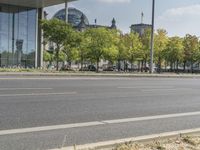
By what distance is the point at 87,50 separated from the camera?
59062 millimetres

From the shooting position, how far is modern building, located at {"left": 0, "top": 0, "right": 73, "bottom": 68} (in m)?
56.6

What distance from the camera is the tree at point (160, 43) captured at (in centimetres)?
6969

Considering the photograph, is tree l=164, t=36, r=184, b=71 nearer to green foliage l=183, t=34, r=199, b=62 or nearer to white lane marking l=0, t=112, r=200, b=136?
green foliage l=183, t=34, r=199, b=62

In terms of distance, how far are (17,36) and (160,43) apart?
79.1 ft

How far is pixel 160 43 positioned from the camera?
7131cm

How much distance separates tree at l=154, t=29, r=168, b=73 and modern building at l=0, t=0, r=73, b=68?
18.8m

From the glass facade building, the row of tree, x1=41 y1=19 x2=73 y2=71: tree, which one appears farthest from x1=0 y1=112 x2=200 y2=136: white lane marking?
the glass facade building

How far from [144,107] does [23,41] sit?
1836 inches

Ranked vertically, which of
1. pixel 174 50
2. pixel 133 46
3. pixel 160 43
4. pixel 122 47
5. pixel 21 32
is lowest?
pixel 174 50

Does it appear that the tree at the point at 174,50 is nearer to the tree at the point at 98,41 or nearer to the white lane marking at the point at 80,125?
the tree at the point at 98,41

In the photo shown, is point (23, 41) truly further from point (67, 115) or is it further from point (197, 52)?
point (67, 115)

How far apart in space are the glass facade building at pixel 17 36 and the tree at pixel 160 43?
786 inches

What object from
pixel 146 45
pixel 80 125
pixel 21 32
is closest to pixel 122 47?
pixel 146 45

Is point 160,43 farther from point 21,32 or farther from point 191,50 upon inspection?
point 21,32
